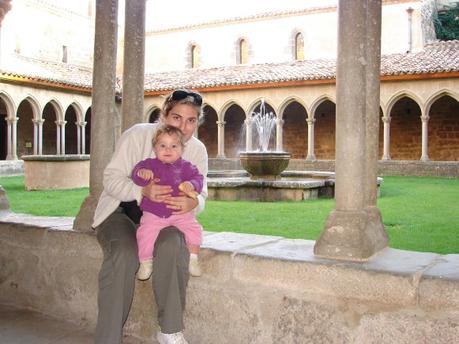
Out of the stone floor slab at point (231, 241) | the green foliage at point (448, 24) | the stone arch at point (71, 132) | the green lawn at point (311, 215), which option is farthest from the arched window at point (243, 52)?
the stone floor slab at point (231, 241)

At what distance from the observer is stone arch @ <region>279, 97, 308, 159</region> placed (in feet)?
76.7

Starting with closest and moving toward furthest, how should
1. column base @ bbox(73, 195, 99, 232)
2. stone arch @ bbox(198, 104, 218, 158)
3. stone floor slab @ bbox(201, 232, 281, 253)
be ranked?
stone floor slab @ bbox(201, 232, 281, 253) < column base @ bbox(73, 195, 99, 232) < stone arch @ bbox(198, 104, 218, 158)


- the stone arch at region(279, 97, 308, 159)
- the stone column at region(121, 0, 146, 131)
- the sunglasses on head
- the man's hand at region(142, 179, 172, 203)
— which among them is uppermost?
the stone arch at region(279, 97, 308, 159)

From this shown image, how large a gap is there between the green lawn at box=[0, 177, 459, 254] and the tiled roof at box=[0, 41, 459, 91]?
9.59 m

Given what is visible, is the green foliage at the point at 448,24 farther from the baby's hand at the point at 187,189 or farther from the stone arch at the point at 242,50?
the baby's hand at the point at 187,189

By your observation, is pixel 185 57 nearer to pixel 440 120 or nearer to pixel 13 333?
pixel 440 120

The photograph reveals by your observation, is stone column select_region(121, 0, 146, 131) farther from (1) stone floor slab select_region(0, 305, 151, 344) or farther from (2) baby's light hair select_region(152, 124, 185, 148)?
(1) stone floor slab select_region(0, 305, 151, 344)

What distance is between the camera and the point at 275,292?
258 centimetres

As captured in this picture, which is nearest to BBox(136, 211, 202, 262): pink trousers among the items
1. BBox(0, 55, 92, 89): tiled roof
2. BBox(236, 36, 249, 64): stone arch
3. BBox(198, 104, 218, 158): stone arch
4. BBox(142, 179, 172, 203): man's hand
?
BBox(142, 179, 172, 203): man's hand

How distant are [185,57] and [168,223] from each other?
92.3ft

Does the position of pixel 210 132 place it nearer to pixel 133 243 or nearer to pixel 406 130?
pixel 406 130

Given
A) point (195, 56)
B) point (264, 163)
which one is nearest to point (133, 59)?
point (264, 163)

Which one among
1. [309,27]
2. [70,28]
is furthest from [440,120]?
[70,28]

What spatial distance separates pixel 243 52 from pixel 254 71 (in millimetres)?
6667
